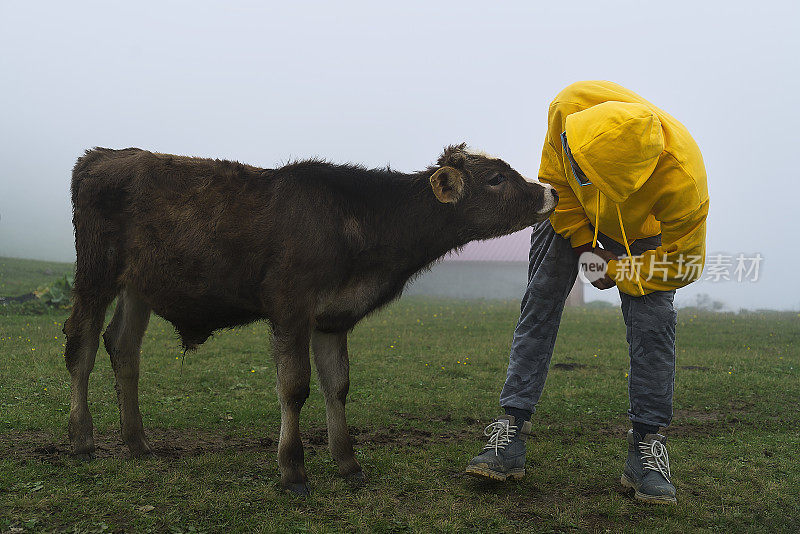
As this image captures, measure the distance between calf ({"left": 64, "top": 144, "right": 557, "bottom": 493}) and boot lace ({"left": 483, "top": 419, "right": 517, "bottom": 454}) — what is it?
3.38 feet

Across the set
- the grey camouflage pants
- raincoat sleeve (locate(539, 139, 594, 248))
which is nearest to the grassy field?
the grey camouflage pants

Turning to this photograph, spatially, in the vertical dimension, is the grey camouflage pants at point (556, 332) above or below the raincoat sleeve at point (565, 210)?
below

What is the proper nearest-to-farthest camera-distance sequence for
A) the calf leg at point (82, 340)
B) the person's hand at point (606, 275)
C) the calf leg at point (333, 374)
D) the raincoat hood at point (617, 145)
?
the raincoat hood at point (617, 145)
the person's hand at point (606, 275)
the calf leg at point (333, 374)
the calf leg at point (82, 340)

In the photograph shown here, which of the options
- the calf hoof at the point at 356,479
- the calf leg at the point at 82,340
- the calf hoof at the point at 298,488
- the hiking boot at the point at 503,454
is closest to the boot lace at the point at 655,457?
the hiking boot at the point at 503,454

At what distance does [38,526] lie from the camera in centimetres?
374

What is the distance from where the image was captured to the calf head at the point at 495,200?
16.6 ft

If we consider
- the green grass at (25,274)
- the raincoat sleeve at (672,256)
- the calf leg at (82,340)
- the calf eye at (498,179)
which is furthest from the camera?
the green grass at (25,274)

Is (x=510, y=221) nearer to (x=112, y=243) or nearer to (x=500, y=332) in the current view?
(x=112, y=243)

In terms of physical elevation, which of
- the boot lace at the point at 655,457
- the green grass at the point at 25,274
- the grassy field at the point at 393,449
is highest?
the green grass at the point at 25,274

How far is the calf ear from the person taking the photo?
487 cm

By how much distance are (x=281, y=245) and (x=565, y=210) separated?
220 centimetres

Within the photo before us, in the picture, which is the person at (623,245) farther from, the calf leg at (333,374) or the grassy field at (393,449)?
the calf leg at (333,374)

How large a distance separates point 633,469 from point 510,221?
205cm

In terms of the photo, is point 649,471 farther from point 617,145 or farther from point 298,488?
point 298,488
